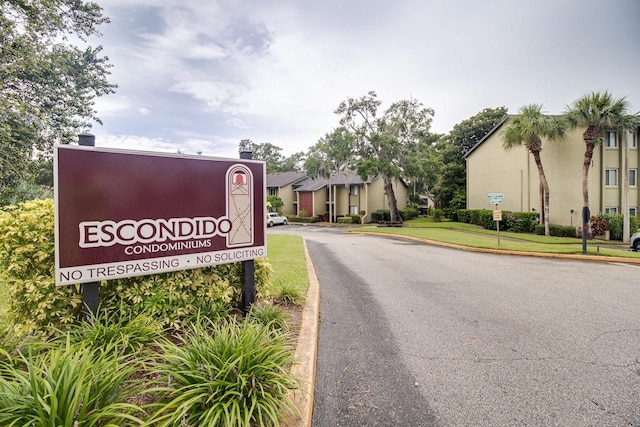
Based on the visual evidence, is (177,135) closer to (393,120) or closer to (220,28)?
(220,28)

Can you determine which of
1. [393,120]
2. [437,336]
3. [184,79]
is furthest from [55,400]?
[393,120]

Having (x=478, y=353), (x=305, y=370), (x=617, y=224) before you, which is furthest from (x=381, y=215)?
(x=305, y=370)

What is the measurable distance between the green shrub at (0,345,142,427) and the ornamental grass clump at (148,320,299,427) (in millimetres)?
260

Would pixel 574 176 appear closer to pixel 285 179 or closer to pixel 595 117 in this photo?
pixel 595 117

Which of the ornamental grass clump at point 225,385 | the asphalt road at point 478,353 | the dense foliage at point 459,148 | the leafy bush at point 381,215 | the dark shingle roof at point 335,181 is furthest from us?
the dark shingle roof at point 335,181

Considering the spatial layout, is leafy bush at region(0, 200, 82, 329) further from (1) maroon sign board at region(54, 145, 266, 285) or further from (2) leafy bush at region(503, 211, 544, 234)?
(2) leafy bush at region(503, 211, 544, 234)

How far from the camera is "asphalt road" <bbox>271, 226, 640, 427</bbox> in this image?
2568 millimetres

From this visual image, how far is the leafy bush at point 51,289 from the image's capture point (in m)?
2.90

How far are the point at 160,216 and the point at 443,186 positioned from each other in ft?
124

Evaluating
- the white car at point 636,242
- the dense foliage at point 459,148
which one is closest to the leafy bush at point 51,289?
the white car at point 636,242

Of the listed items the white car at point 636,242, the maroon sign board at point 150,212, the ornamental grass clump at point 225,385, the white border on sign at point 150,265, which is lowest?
the white car at point 636,242

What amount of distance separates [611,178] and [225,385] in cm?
2971

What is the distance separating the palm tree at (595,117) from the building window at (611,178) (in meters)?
2.69

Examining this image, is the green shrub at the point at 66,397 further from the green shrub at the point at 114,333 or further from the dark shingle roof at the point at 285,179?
the dark shingle roof at the point at 285,179
